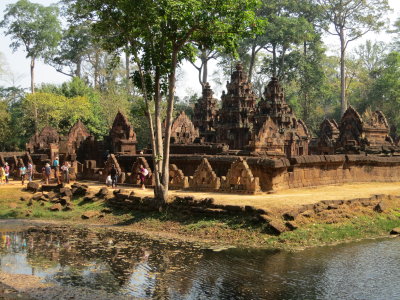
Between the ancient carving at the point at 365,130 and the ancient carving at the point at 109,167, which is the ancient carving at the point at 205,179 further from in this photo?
the ancient carving at the point at 365,130

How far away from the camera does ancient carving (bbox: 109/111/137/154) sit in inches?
1210

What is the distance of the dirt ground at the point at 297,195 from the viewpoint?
639 inches

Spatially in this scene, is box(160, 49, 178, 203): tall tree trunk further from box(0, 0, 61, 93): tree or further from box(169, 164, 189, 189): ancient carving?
box(0, 0, 61, 93): tree

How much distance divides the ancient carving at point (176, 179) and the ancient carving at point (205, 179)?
1.47 feet

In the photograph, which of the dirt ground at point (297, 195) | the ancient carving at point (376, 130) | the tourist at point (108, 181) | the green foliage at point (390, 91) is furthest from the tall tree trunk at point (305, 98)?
the tourist at point (108, 181)

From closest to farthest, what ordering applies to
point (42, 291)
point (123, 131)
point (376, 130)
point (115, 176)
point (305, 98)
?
point (42, 291) → point (115, 176) → point (123, 131) → point (376, 130) → point (305, 98)

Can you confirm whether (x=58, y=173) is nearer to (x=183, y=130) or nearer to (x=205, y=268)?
(x=183, y=130)

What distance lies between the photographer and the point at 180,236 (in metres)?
15.8

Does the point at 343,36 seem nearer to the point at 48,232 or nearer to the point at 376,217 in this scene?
the point at 376,217

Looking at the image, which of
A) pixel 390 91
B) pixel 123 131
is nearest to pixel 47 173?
pixel 123 131

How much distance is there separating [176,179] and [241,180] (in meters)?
3.53

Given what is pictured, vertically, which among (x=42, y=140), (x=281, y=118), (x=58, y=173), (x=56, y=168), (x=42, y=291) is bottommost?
(x=42, y=291)

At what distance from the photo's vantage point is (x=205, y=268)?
12.0 metres

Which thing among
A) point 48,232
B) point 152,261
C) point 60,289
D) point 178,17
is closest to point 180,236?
point 152,261
